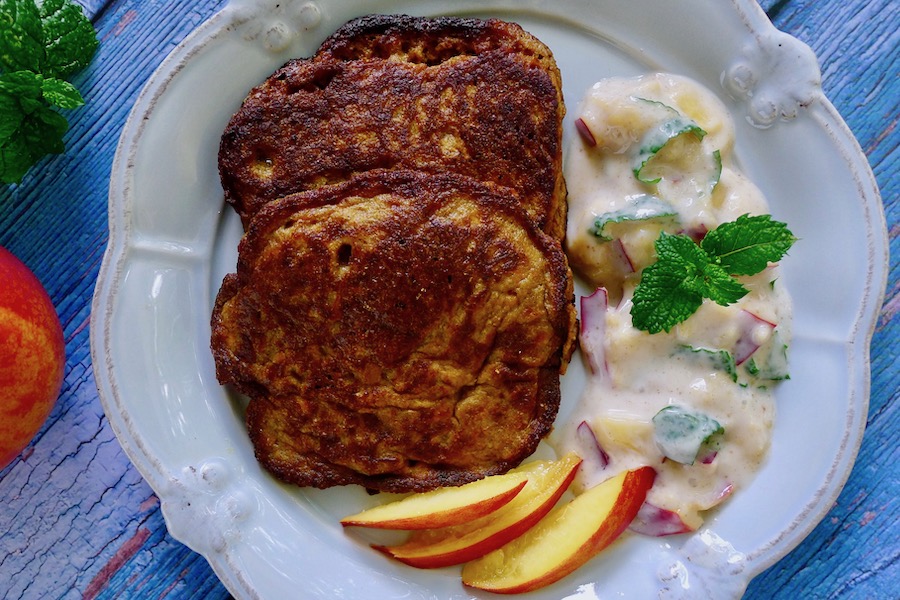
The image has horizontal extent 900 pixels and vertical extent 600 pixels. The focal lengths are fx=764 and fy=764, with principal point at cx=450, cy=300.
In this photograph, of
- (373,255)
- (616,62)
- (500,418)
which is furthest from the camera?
(616,62)

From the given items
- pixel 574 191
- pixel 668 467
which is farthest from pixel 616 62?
pixel 668 467

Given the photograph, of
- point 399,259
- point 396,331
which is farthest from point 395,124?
point 396,331

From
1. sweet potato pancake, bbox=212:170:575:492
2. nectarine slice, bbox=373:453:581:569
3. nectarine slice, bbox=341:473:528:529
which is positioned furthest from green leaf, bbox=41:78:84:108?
nectarine slice, bbox=373:453:581:569

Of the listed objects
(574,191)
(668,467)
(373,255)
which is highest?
(373,255)

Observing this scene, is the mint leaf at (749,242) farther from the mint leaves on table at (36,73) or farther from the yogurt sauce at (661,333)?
the mint leaves on table at (36,73)

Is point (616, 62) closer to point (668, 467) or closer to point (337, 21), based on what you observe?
point (337, 21)

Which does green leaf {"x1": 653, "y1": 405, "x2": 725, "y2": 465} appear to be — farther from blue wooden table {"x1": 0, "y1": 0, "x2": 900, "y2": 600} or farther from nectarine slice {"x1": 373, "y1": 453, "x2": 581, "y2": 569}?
blue wooden table {"x1": 0, "y1": 0, "x2": 900, "y2": 600}

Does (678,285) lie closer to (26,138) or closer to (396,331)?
(396,331)
